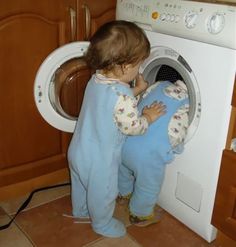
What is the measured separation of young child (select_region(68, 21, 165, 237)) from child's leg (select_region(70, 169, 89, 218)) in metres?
0.01

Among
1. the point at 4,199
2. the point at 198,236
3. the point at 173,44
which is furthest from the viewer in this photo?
the point at 4,199

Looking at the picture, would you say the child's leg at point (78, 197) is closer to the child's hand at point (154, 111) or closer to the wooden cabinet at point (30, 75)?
the wooden cabinet at point (30, 75)

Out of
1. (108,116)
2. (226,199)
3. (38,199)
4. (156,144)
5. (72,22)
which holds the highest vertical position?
(72,22)

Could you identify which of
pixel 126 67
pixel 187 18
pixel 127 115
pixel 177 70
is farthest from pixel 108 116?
pixel 187 18

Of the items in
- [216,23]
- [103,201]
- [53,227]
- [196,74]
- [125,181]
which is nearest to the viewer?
[216,23]

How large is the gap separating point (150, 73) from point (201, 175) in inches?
16.9

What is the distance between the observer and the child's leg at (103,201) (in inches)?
48.4

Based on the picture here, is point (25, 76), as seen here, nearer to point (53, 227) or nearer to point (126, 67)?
point (126, 67)

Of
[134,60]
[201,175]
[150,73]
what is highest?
[134,60]

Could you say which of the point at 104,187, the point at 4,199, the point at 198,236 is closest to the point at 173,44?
the point at 104,187

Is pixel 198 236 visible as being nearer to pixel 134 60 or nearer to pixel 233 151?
pixel 233 151

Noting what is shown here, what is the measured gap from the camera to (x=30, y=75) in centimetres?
134

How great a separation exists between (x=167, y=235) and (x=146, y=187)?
7.7 inches

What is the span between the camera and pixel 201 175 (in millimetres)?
1227
